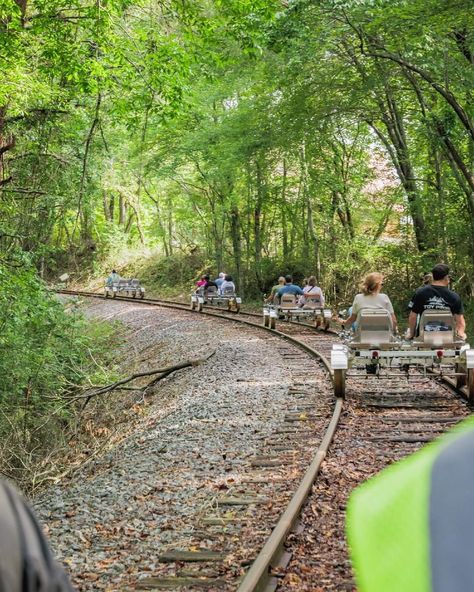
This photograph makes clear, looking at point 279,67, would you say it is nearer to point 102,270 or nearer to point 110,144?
point 110,144

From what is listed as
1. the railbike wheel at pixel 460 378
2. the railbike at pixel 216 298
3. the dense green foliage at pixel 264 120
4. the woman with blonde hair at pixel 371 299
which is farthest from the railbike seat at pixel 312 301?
the woman with blonde hair at pixel 371 299

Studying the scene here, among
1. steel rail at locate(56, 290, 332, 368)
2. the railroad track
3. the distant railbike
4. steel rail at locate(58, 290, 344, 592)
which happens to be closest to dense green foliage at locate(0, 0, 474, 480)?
steel rail at locate(56, 290, 332, 368)

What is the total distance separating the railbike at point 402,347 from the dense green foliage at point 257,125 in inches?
205

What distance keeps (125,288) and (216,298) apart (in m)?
11.6

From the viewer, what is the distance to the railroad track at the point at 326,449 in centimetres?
421

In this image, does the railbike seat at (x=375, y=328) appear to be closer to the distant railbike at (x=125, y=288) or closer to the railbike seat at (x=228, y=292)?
the railbike seat at (x=228, y=292)

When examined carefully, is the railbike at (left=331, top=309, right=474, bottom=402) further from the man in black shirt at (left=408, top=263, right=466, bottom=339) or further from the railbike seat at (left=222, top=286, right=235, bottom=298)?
the railbike seat at (left=222, top=286, right=235, bottom=298)

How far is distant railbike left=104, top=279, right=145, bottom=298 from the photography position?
119 feet

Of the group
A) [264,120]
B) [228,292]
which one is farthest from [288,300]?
[228,292]

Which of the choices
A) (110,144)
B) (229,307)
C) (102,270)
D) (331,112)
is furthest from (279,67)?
(102,270)

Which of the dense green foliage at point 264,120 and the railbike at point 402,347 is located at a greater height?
the dense green foliage at point 264,120

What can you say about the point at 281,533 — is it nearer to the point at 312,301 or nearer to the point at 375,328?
the point at 375,328

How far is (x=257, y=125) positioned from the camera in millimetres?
20453

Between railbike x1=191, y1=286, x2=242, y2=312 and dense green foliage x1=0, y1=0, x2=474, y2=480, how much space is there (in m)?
3.53
